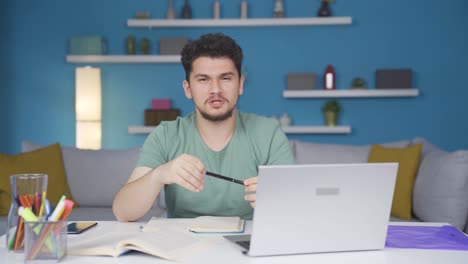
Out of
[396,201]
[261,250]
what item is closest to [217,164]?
[261,250]

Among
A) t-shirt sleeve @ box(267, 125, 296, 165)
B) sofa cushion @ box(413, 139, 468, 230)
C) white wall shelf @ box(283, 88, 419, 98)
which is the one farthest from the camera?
white wall shelf @ box(283, 88, 419, 98)

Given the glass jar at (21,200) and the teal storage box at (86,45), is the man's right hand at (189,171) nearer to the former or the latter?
the glass jar at (21,200)

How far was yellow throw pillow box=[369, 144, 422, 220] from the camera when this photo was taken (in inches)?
121

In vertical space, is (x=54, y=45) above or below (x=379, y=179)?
above

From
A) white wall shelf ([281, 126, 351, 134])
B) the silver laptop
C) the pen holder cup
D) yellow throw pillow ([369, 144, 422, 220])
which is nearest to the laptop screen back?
the silver laptop

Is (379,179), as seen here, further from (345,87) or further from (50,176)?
(345,87)

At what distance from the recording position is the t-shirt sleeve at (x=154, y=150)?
1920 mm

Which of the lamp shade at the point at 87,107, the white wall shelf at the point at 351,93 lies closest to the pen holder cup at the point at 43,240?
the lamp shade at the point at 87,107

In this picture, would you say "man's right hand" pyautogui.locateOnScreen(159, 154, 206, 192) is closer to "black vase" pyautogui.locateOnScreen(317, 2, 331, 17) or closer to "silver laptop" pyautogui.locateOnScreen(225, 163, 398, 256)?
"silver laptop" pyautogui.locateOnScreen(225, 163, 398, 256)

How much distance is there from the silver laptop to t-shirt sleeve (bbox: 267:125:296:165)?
2.37 ft

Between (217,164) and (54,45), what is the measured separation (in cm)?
321

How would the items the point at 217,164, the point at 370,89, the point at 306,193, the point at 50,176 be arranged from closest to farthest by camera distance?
Answer: 1. the point at 306,193
2. the point at 217,164
3. the point at 50,176
4. the point at 370,89

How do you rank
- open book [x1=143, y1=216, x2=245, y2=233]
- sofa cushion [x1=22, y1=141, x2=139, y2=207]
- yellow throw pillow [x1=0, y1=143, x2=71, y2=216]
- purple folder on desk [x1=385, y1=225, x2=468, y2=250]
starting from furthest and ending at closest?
sofa cushion [x1=22, y1=141, x2=139, y2=207] < yellow throw pillow [x1=0, y1=143, x2=71, y2=216] < open book [x1=143, y1=216, x2=245, y2=233] < purple folder on desk [x1=385, y1=225, x2=468, y2=250]

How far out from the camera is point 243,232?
1545 mm
